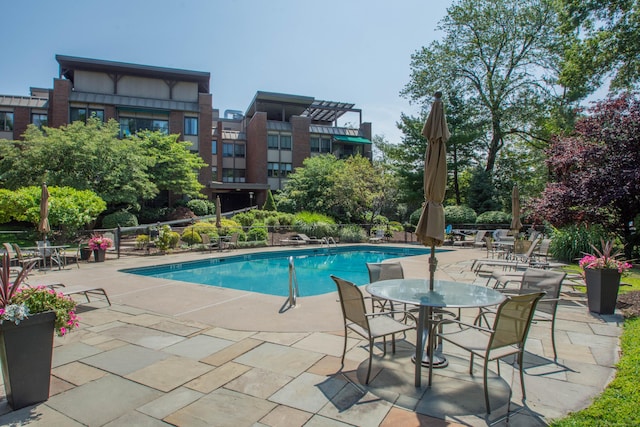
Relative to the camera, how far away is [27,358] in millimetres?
2877

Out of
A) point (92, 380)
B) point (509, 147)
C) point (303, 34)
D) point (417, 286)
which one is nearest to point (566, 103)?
point (509, 147)

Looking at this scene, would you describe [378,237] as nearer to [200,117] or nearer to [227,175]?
[200,117]

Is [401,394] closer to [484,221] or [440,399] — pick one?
[440,399]

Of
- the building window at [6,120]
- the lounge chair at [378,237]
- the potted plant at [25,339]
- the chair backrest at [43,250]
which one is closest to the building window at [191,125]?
the building window at [6,120]

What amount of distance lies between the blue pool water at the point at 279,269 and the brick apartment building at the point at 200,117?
17077mm

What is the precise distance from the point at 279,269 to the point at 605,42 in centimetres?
1495

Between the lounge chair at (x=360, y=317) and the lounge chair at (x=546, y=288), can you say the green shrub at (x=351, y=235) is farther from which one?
the lounge chair at (x=360, y=317)

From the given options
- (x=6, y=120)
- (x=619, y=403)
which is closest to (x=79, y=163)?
(x=6, y=120)

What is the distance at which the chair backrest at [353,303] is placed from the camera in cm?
343

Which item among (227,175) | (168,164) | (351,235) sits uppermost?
(227,175)

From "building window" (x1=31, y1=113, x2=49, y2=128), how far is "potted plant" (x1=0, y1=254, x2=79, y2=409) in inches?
1296

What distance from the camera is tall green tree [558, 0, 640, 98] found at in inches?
516

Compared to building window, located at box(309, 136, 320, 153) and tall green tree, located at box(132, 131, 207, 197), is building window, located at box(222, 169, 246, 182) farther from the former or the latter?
tall green tree, located at box(132, 131, 207, 197)

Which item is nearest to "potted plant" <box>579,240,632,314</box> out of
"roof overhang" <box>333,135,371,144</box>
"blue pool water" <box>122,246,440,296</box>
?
"blue pool water" <box>122,246,440,296</box>
